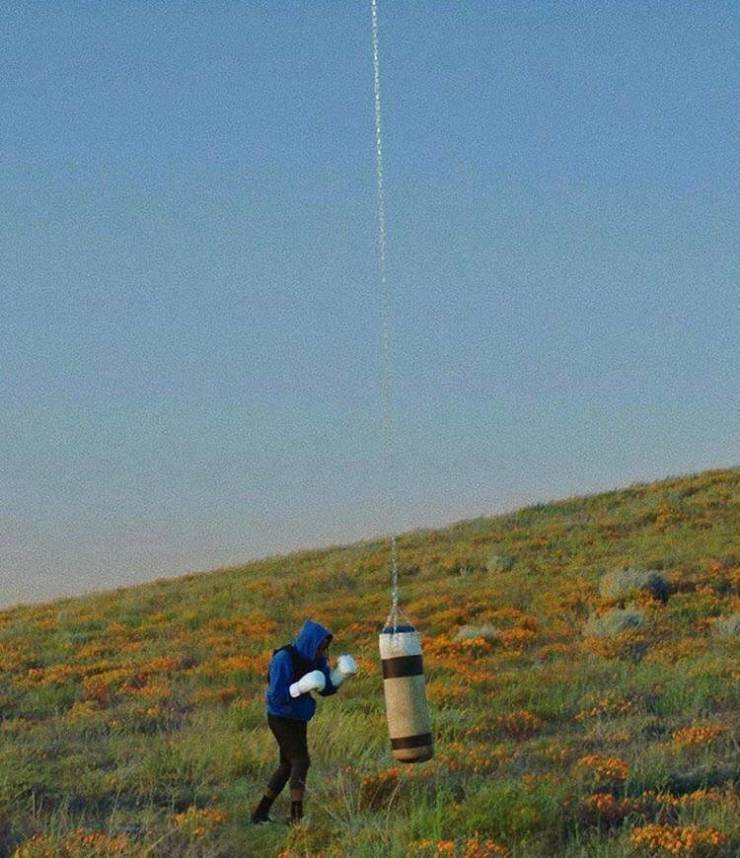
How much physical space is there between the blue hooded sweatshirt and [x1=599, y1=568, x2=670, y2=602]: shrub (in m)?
13.3

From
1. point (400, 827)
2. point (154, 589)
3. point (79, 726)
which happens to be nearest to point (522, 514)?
point (154, 589)

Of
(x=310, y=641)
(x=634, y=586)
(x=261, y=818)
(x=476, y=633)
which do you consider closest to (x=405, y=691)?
(x=310, y=641)

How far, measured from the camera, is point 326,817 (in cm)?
1008

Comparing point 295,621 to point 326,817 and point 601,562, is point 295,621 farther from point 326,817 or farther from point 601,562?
point 326,817

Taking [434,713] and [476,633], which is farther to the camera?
[476,633]

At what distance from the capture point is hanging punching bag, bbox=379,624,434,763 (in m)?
8.87

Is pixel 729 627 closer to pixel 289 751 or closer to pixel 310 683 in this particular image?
pixel 289 751

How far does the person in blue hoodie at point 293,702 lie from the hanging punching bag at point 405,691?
4.47 feet

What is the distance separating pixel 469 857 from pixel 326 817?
2.26 metres

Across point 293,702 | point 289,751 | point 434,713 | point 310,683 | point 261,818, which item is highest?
point 310,683

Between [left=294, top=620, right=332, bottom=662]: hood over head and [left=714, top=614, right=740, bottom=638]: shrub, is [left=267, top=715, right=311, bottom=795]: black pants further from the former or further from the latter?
[left=714, top=614, right=740, bottom=638]: shrub

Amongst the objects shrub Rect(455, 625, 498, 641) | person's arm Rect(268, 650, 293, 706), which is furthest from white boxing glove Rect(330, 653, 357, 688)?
shrub Rect(455, 625, 498, 641)

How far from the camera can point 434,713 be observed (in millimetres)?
14375

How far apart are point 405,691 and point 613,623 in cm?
1194
